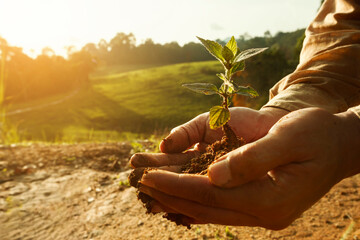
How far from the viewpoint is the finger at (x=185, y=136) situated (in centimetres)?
183

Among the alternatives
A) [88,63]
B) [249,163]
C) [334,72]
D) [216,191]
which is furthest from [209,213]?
[88,63]

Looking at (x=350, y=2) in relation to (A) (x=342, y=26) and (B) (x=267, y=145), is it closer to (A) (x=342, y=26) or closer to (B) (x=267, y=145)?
(A) (x=342, y=26)

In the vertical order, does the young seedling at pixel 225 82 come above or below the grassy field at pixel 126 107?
above

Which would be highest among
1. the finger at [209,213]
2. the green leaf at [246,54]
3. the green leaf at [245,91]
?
the green leaf at [246,54]

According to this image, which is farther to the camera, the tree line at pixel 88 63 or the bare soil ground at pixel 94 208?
the tree line at pixel 88 63

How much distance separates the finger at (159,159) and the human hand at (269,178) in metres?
0.34

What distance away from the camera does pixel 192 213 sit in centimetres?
130

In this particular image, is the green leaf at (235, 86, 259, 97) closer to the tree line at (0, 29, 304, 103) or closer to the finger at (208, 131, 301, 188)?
the finger at (208, 131, 301, 188)

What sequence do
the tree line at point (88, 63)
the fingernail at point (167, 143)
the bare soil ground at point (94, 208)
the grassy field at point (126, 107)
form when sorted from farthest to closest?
the grassy field at point (126, 107)
the tree line at point (88, 63)
the bare soil ground at point (94, 208)
the fingernail at point (167, 143)

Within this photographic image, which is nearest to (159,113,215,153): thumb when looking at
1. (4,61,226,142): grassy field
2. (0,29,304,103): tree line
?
(0,29,304,103): tree line

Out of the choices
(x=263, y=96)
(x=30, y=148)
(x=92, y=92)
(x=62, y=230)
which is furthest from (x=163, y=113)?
(x=62, y=230)

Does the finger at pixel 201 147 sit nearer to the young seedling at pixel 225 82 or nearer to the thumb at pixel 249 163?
the young seedling at pixel 225 82

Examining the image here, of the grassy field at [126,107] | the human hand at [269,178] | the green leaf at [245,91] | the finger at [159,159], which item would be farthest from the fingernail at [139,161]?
the grassy field at [126,107]

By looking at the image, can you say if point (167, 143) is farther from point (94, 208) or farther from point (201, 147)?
point (94, 208)
